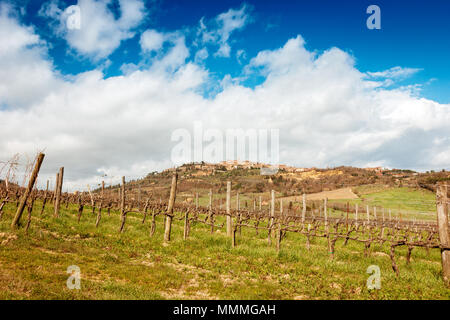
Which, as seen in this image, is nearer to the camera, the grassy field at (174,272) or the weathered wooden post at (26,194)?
the grassy field at (174,272)

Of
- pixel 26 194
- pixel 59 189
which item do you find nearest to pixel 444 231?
pixel 26 194

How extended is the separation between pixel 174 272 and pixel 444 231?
27.7 ft

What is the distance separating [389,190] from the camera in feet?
218

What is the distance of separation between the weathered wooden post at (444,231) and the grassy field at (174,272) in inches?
16.7

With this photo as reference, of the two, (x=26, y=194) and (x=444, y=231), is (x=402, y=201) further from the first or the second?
(x=26, y=194)

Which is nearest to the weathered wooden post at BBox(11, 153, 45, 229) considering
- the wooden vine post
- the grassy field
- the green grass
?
the grassy field

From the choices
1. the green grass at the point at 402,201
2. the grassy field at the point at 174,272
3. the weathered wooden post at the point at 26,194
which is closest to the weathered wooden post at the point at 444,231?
the grassy field at the point at 174,272

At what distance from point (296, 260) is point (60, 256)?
8.71m

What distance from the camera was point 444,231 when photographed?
830 centimetres

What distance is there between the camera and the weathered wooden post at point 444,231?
815 centimetres

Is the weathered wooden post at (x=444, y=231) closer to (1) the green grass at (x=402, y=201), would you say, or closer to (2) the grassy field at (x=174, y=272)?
(2) the grassy field at (x=174, y=272)
